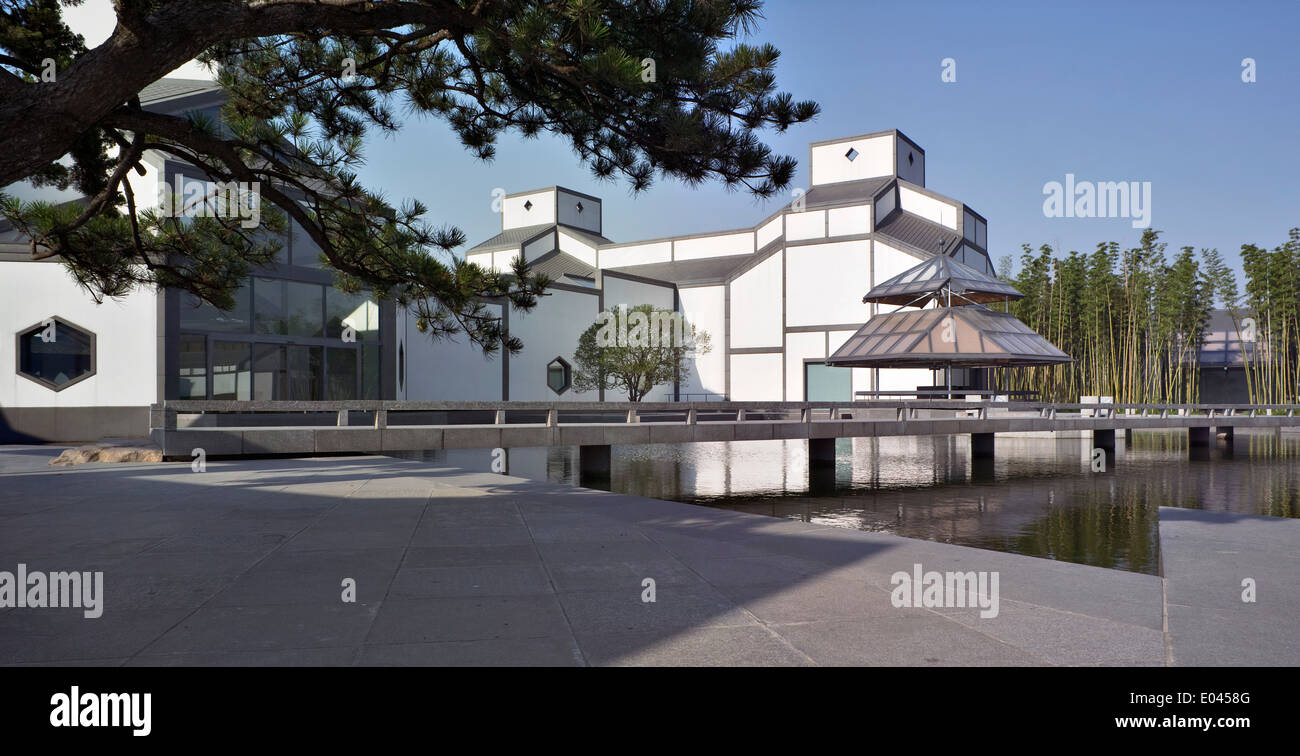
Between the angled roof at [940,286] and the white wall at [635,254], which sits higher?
the white wall at [635,254]

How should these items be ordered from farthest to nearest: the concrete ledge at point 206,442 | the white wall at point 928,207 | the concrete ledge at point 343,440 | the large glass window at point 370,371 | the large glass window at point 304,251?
the white wall at point 928,207, the large glass window at point 370,371, the large glass window at point 304,251, the concrete ledge at point 343,440, the concrete ledge at point 206,442

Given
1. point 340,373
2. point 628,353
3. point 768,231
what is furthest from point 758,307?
point 340,373

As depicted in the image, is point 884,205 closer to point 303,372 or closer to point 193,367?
point 303,372

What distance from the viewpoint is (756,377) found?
4394 centimetres

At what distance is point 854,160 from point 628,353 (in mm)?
20926

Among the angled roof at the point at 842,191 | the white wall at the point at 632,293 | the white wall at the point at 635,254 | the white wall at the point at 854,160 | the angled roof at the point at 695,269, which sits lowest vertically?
the white wall at the point at 632,293

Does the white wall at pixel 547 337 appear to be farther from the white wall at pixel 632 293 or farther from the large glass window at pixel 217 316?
the large glass window at pixel 217 316

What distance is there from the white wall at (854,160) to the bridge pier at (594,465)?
3252 centimetres

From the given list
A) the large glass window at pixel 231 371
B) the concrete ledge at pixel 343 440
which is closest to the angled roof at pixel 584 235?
the large glass window at pixel 231 371

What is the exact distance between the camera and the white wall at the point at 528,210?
52.6 meters

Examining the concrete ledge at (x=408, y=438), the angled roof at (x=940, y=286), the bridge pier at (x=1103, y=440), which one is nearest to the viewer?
the concrete ledge at (x=408, y=438)

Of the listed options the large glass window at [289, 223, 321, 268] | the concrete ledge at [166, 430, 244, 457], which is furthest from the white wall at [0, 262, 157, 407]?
the concrete ledge at [166, 430, 244, 457]
